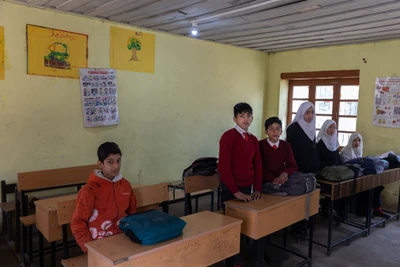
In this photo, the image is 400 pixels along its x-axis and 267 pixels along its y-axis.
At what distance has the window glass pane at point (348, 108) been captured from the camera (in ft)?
17.1

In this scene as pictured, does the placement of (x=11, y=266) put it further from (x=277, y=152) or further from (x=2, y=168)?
(x=277, y=152)

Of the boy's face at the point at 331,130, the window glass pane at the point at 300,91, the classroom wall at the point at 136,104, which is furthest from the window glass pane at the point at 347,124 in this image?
the boy's face at the point at 331,130

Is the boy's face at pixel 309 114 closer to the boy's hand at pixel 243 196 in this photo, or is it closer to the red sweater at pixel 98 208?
the boy's hand at pixel 243 196

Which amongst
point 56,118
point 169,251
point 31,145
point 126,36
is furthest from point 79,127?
point 169,251

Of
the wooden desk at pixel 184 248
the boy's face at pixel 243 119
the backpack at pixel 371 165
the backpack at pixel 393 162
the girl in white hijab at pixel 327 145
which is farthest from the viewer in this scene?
the backpack at pixel 393 162

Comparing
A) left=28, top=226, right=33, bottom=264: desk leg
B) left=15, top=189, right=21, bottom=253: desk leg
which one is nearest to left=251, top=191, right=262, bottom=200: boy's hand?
left=28, top=226, right=33, bottom=264: desk leg

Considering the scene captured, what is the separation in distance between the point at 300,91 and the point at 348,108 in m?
0.95

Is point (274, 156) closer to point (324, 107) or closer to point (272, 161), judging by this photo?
point (272, 161)

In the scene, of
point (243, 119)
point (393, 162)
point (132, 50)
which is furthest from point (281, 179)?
point (132, 50)

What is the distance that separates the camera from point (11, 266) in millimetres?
2795

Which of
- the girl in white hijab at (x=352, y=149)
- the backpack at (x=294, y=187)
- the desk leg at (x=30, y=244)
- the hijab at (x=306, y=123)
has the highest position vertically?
the hijab at (x=306, y=123)

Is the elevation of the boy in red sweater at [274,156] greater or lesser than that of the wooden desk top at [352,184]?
greater

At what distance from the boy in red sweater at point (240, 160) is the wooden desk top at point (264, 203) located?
75 mm

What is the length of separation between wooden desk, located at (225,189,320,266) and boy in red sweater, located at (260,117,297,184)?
0.99 feet
